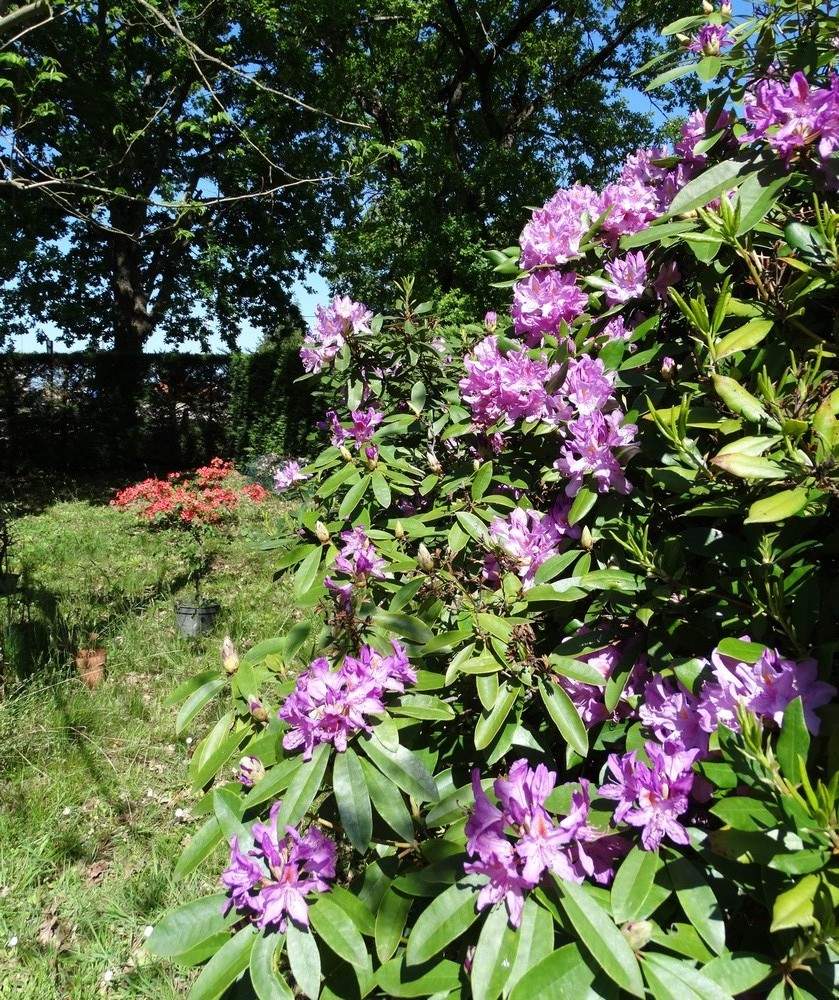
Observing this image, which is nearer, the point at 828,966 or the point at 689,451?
the point at 828,966

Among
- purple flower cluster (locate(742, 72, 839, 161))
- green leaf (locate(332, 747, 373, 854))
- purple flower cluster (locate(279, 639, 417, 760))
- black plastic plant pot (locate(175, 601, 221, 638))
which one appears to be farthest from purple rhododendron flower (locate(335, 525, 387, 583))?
black plastic plant pot (locate(175, 601, 221, 638))

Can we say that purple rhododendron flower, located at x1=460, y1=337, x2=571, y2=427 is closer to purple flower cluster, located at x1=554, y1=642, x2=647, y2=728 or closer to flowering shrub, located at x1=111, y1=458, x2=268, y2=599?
purple flower cluster, located at x1=554, y1=642, x2=647, y2=728

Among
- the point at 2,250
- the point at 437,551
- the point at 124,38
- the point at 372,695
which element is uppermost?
the point at 124,38

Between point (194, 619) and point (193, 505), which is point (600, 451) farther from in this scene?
point (193, 505)

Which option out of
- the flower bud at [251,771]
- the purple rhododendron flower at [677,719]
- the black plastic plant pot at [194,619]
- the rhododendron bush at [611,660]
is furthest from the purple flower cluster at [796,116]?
the black plastic plant pot at [194,619]

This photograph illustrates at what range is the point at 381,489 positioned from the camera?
1.49m

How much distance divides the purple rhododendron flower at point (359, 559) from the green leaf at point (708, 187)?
83 cm

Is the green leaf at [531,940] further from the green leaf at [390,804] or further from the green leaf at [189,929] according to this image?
the green leaf at [189,929]

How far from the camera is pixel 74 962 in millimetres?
1868

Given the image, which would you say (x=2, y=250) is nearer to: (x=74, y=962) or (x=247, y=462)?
(x=247, y=462)

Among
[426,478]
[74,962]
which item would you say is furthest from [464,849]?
[74,962]

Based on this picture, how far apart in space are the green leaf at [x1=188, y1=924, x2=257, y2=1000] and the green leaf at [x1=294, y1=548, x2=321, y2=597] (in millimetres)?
613

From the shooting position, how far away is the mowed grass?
1889 mm

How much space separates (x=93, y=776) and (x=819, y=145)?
2996 millimetres
